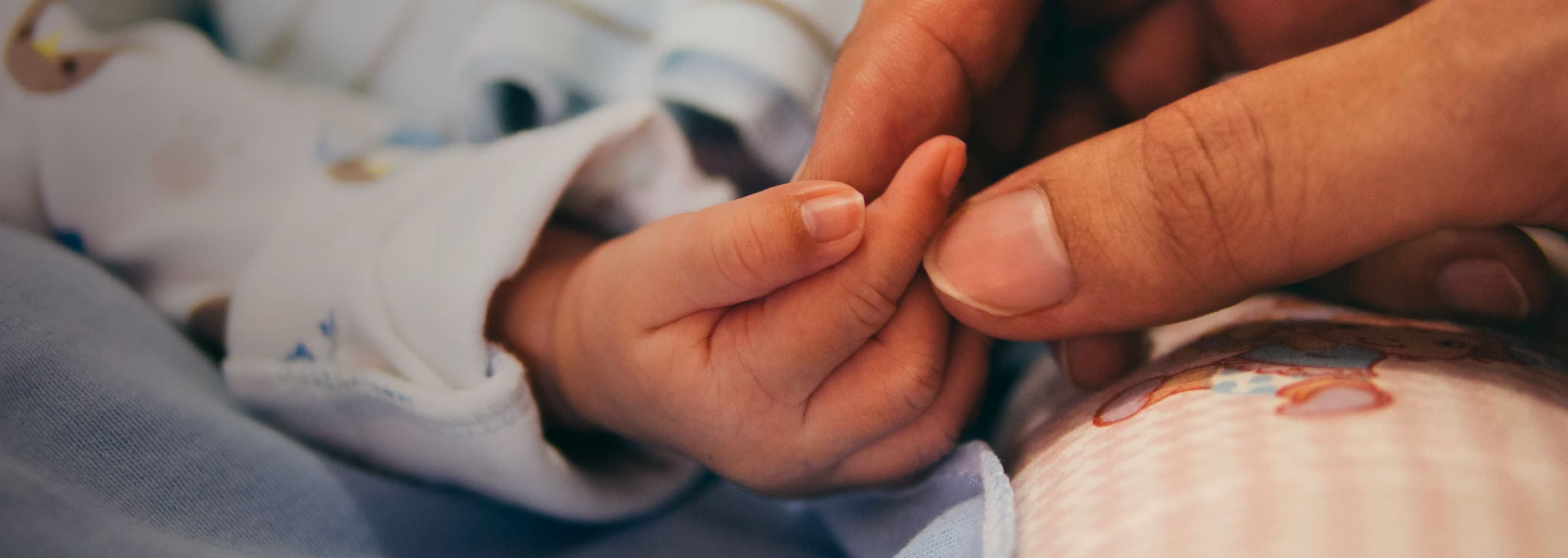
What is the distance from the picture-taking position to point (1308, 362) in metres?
0.41

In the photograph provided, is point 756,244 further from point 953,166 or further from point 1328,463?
point 1328,463

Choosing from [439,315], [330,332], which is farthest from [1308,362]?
[330,332]

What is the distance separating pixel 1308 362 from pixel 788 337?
10.9 inches

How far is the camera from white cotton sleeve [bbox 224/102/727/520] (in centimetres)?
56

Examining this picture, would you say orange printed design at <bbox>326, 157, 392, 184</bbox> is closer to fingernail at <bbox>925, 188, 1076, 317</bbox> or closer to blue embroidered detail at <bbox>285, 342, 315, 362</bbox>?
blue embroidered detail at <bbox>285, 342, 315, 362</bbox>

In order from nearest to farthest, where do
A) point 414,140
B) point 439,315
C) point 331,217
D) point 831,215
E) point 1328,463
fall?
point 1328,463, point 831,215, point 439,315, point 331,217, point 414,140

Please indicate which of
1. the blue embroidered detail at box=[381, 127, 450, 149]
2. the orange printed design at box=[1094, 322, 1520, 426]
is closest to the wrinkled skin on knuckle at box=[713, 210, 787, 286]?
the orange printed design at box=[1094, 322, 1520, 426]

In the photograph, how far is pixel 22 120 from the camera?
2.46ft

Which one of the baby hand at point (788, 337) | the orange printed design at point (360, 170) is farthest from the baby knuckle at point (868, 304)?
the orange printed design at point (360, 170)

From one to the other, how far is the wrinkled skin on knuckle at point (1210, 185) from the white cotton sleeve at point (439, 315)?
367 mm

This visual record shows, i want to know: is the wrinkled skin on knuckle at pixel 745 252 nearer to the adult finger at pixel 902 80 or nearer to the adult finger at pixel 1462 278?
the adult finger at pixel 902 80

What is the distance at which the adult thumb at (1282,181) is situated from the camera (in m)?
0.34

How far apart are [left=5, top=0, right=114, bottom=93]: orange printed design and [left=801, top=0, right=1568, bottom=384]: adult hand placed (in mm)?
771

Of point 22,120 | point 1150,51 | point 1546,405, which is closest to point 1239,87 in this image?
point 1546,405
